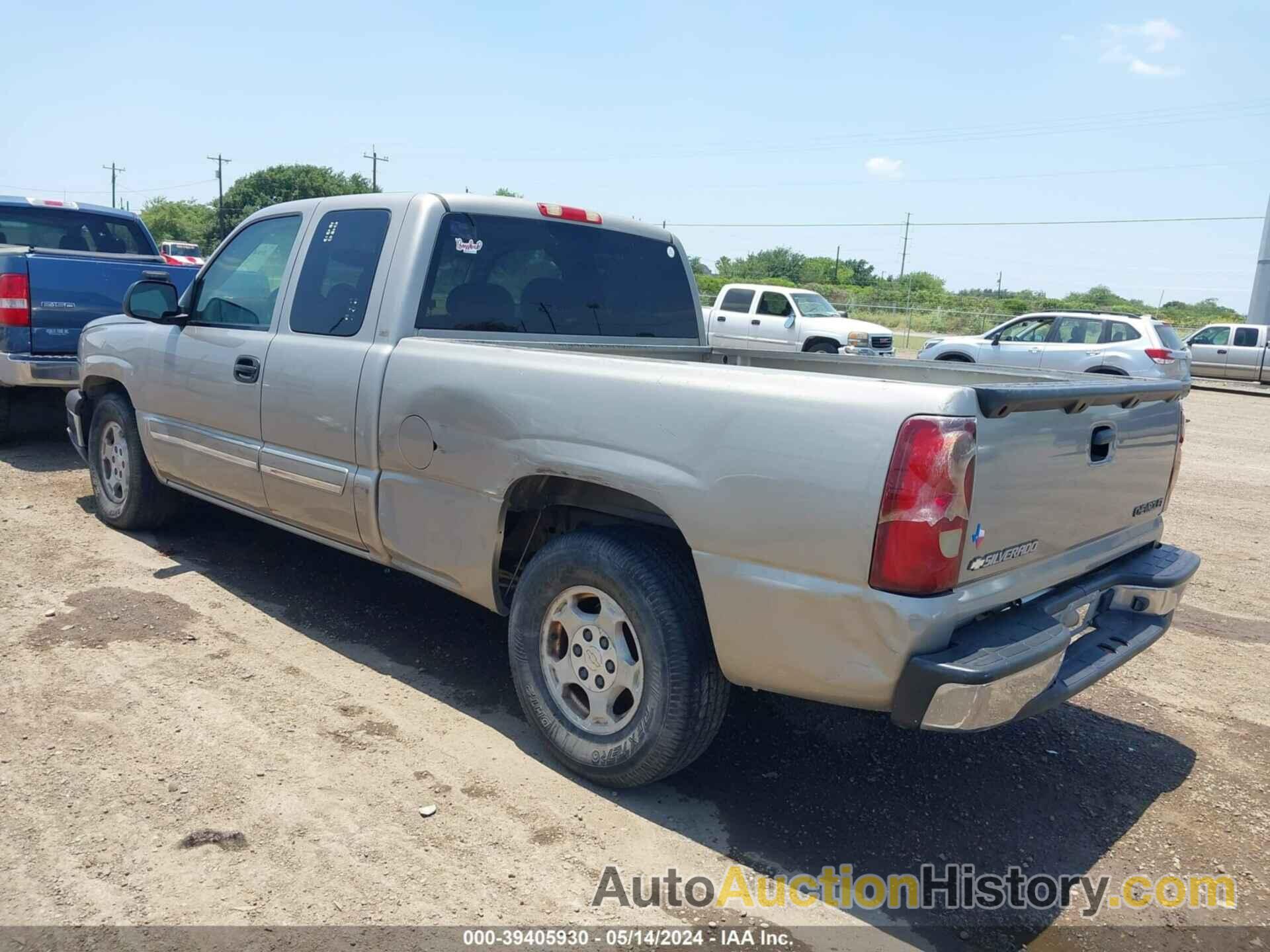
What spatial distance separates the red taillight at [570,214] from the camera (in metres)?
4.47

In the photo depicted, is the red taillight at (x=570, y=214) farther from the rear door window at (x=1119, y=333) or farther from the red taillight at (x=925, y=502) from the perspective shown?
the rear door window at (x=1119, y=333)

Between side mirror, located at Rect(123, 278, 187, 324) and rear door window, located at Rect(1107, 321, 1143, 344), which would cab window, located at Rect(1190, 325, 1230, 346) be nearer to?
rear door window, located at Rect(1107, 321, 1143, 344)

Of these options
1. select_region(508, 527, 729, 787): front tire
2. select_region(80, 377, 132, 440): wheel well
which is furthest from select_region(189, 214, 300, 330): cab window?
select_region(508, 527, 729, 787): front tire

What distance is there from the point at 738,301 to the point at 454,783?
61.8 feet

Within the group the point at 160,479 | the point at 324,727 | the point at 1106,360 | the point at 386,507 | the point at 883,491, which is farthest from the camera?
the point at 1106,360

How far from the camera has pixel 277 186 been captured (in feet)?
270

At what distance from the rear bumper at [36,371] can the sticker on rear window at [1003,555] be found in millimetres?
7139

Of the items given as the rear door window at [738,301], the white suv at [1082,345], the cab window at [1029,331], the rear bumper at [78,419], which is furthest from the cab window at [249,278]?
the rear door window at [738,301]

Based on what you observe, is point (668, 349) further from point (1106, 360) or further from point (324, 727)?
point (1106, 360)

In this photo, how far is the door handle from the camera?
4.50m

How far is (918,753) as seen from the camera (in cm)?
368

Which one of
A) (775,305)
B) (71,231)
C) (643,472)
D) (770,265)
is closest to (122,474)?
(643,472)

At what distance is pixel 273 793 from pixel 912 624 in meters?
2.17

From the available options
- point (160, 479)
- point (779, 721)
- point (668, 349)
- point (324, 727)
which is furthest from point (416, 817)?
point (160, 479)
